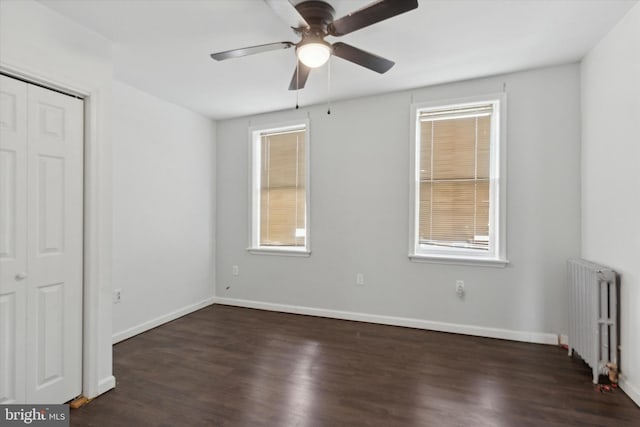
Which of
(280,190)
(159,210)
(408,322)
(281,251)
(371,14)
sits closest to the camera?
(371,14)

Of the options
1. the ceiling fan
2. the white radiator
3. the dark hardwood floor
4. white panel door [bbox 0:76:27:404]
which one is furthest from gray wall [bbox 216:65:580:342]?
white panel door [bbox 0:76:27:404]

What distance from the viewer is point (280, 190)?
4277 millimetres

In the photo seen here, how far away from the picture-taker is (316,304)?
13.1 ft

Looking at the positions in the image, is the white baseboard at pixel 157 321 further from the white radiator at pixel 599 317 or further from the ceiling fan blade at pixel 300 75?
the white radiator at pixel 599 317

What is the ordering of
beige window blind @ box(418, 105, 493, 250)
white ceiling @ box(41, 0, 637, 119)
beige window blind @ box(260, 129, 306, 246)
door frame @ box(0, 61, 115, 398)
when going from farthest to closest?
beige window blind @ box(260, 129, 306, 246) → beige window blind @ box(418, 105, 493, 250) → door frame @ box(0, 61, 115, 398) → white ceiling @ box(41, 0, 637, 119)

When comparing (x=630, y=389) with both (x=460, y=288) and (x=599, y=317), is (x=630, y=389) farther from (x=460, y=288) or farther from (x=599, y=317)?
(x=460, y=288)

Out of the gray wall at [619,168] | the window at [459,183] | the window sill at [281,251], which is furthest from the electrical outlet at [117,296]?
the gray wall at [619,168]

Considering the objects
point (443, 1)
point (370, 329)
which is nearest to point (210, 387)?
point (370, 329)

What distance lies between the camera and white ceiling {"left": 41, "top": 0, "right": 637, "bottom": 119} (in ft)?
6.95

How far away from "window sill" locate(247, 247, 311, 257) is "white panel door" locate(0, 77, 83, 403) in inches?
88.6

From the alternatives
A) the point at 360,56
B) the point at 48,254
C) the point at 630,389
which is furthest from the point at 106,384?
the point at 630,389

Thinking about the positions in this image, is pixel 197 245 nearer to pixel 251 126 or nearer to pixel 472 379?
pixel 251 126

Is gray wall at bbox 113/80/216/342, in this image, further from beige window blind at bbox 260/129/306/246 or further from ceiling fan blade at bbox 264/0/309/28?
ceiling fan blade at bbox 264/0/309/28

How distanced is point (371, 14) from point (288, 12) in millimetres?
474
